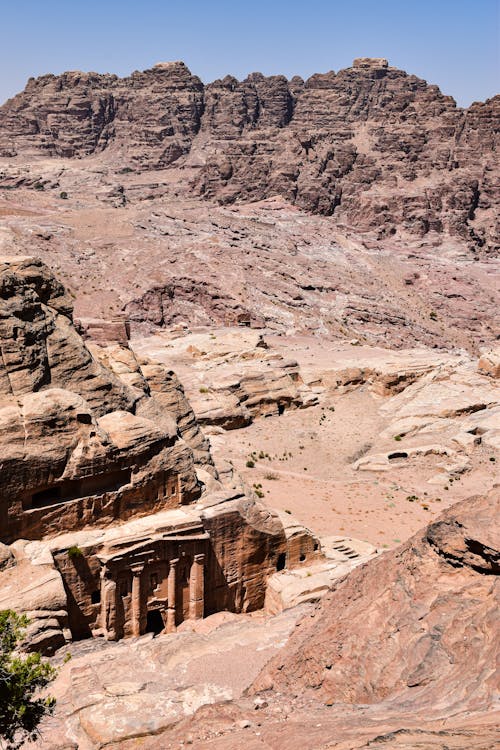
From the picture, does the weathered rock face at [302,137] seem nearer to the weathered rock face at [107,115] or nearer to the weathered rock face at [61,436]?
the weathered rock face at [107,115]

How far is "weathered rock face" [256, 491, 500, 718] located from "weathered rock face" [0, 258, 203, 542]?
10257 mm

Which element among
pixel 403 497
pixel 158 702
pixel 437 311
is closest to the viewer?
pixel 158 702

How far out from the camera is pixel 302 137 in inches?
4897

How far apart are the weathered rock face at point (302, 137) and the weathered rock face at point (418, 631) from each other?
101 metres

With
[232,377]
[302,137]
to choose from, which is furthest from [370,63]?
[232,377]

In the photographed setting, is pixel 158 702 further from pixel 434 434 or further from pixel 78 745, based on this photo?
pixel 434 434

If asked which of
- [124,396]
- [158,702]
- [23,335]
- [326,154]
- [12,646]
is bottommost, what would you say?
[158,702]

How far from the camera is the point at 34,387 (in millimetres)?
25922

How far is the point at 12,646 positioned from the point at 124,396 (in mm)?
14604

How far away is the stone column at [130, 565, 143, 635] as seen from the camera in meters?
24.1

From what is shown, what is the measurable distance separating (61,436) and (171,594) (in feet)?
22.2

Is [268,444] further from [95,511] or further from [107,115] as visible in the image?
[107,115]

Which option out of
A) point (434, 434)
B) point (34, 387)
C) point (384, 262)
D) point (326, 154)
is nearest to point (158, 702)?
point (34, 387)

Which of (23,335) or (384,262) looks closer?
(23,335)
